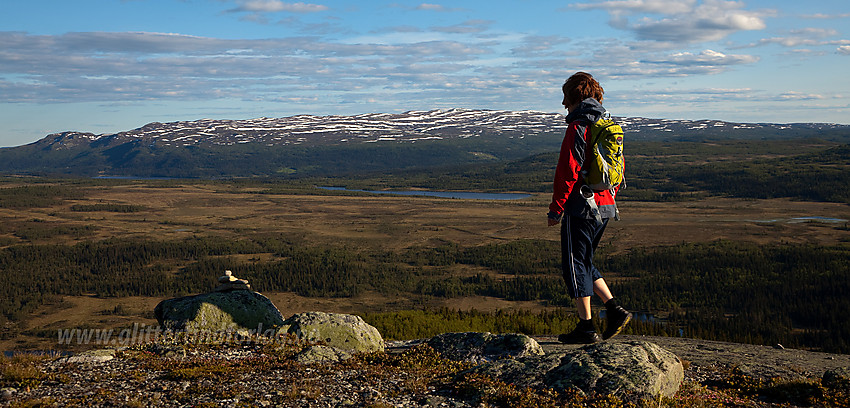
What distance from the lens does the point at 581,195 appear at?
789cm

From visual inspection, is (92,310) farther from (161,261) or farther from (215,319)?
(215,319)

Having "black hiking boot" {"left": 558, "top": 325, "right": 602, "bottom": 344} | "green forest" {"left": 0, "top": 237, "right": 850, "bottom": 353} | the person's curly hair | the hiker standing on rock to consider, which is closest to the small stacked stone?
"black hiking boot" {"left": 558, "top": 325, "right": 602, "bottom": 344}

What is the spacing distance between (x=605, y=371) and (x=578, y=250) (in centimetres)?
171

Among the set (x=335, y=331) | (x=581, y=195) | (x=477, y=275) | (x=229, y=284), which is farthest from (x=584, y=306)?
(x=477, y=275)

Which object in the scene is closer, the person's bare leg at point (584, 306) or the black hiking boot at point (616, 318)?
the person's bare leg at point (584, 306)

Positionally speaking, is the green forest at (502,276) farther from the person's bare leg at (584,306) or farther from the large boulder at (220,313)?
the person's bare leg at (584,306)

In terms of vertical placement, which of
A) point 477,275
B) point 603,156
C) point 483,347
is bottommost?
point 477,275

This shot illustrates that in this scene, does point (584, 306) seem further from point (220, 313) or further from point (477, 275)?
point (477, 275)

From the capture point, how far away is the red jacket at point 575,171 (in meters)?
7.70

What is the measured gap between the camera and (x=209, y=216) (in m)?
119

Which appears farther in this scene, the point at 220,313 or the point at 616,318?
the point at 220,313

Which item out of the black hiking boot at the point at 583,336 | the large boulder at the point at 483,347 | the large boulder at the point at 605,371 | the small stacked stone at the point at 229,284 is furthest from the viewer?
the small stacked stone at the point at 229,284

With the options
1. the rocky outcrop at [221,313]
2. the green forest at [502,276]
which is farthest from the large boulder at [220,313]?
the green forest at [502,276]

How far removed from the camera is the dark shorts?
26.9ft
